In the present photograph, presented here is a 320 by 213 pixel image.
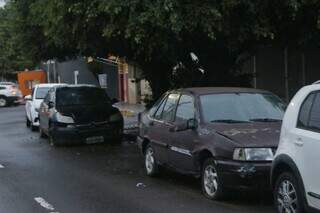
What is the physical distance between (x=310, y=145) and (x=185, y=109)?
363cm

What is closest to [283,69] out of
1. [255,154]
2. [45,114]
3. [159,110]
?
[45,114]

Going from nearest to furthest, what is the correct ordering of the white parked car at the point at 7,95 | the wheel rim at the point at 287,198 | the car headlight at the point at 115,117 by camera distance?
the wheel rim at the point at 287,198 < the car headlight at the point at 115,117 < the white parked car at the point at 7,95

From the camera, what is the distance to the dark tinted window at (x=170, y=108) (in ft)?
34.8

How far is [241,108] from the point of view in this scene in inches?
387

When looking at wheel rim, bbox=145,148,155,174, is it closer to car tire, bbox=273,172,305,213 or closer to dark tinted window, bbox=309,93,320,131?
car tire, bbox=273,172,305,213

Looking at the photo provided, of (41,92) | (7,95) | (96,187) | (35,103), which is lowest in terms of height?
(96,187)

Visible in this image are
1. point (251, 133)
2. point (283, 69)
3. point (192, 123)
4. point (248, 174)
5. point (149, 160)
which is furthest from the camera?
point (283, 69)

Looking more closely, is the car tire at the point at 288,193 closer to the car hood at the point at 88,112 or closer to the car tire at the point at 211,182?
the car tire at the point at 211,182

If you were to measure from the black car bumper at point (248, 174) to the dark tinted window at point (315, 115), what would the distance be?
150 cm

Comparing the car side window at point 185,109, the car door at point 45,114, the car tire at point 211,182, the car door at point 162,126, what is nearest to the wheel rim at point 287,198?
the car tire at point 211,182

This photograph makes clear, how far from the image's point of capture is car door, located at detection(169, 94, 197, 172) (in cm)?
958

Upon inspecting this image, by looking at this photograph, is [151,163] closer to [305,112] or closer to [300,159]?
[305,112]

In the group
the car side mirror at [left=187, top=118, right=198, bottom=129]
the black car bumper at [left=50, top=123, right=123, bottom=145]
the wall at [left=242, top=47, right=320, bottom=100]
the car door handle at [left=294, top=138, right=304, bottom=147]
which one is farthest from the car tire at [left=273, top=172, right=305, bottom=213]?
the wall at [left=242, top=47, right=320, bottom=100]

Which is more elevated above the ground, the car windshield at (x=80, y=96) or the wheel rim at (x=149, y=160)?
the car windshield at (x=80, y=96)
